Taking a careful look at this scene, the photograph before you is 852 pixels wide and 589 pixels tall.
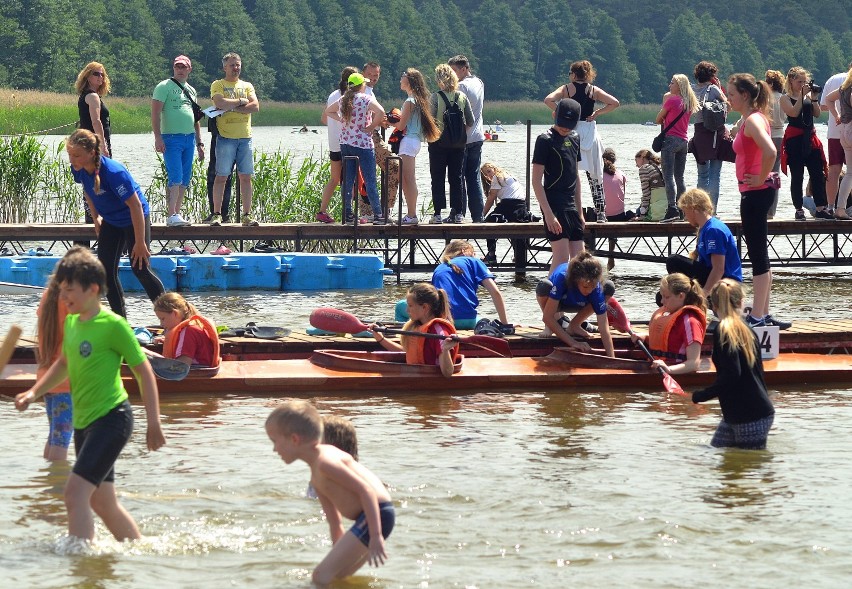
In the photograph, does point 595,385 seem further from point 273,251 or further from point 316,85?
point 316,85

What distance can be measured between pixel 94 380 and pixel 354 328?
4.40 metres

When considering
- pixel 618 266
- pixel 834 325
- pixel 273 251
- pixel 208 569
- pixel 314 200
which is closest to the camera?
pixel 208 569

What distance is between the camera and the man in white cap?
49.9 feet

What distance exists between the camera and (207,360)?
10.2m

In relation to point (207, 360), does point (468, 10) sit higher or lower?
higher

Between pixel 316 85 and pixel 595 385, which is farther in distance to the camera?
pixel 316 85

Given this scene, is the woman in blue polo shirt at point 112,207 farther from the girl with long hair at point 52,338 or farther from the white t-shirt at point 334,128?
the white t-shirt at point 334,128

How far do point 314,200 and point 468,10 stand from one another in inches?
4040

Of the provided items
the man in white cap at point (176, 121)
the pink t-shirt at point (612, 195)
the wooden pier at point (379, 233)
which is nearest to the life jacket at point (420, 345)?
the man in white cap at point (176, 121)

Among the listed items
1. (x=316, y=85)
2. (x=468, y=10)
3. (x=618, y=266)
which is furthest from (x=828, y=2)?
(x=618, y=266)

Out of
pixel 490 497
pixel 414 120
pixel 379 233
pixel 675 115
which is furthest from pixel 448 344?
pixel 675 115

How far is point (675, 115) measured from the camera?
16.1m

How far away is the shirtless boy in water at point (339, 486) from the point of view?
6.00 meters

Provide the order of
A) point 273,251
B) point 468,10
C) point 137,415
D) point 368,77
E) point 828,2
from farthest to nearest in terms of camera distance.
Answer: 1. point 828,2
2. point 468,10
3. point 273,251
4. point 368,77
5. point 137,415
